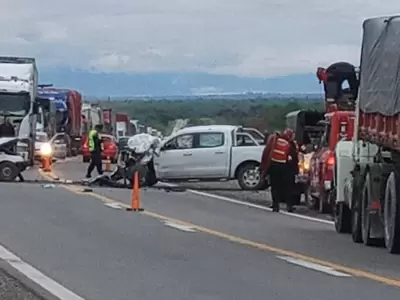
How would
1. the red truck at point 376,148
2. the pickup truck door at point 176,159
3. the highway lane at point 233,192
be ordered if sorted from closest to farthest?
the red truck at point 376,148, the highway lane at point 233,192, the pickup truck door at point 176,159

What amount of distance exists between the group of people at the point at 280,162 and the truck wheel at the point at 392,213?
8750 mm

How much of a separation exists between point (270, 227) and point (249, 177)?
11875 mm

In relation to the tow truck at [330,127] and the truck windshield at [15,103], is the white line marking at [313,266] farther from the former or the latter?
the truck windshield at [15,103]

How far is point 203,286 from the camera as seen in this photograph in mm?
12680

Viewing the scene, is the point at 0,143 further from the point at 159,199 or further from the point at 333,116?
the point at 333,116

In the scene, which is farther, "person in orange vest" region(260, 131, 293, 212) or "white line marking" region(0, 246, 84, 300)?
"person in orange vest" region(260, 131, 293, 212)

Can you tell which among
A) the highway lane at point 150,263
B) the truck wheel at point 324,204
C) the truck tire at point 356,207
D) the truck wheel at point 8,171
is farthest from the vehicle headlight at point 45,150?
the truck tire at point 356,207

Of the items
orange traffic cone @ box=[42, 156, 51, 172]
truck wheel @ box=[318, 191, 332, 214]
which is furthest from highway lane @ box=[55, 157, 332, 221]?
orange traffic cone @ box=[42, 156, 51, 172]

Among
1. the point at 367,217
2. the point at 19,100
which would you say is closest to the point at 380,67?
the point at 367,217

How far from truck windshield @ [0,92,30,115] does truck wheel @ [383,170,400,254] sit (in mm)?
27281

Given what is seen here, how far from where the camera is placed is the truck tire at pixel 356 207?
18.5 meters

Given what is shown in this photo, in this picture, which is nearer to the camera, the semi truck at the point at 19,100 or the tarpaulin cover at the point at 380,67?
the tarpaulin cover at the point at 380,67

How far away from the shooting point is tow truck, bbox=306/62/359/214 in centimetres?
2353

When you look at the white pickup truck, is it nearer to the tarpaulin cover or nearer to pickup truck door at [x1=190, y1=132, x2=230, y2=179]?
pickup truck door at [x1=190, y1=132, x2=230, y2=179]
